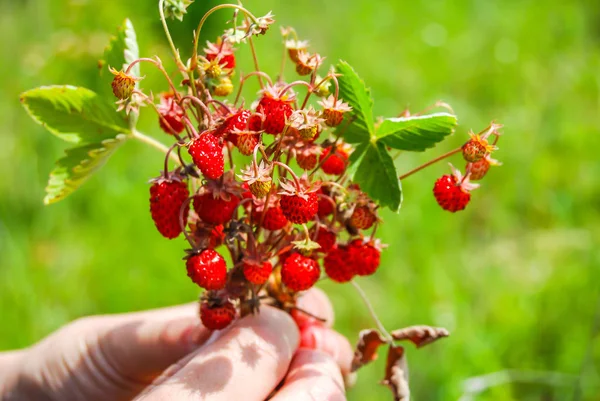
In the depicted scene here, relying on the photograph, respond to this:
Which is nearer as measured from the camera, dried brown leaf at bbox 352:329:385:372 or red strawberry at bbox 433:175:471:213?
red strawberry at bbox 433:175:471:213

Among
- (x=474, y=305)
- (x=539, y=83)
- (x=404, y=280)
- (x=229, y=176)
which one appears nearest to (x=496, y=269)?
(x=474, y=305)

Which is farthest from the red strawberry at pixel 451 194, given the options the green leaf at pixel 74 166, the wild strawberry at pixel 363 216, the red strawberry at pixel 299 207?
the green leaf at pixel 74 166

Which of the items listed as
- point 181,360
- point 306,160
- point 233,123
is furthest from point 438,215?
point 233,123

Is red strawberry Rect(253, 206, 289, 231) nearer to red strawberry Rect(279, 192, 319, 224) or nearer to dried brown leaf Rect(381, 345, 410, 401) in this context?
red strawberry Rect(279, 192, 319, 224)

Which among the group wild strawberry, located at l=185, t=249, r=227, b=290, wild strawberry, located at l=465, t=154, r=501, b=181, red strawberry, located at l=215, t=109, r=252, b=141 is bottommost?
wild strawberry, located at l=185, t=249, r=227, b=290

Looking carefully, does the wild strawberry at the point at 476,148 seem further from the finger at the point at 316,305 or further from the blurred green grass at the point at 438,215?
the blurred green grass at the point at 438,215

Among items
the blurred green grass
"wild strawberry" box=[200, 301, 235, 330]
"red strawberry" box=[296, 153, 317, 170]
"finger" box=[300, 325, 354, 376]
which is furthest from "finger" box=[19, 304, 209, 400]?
the blurred green grass

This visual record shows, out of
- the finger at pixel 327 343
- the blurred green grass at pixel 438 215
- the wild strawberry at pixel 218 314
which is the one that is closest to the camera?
the wild strawberry at pixel 218 314

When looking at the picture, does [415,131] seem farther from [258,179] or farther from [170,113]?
[170,113]
